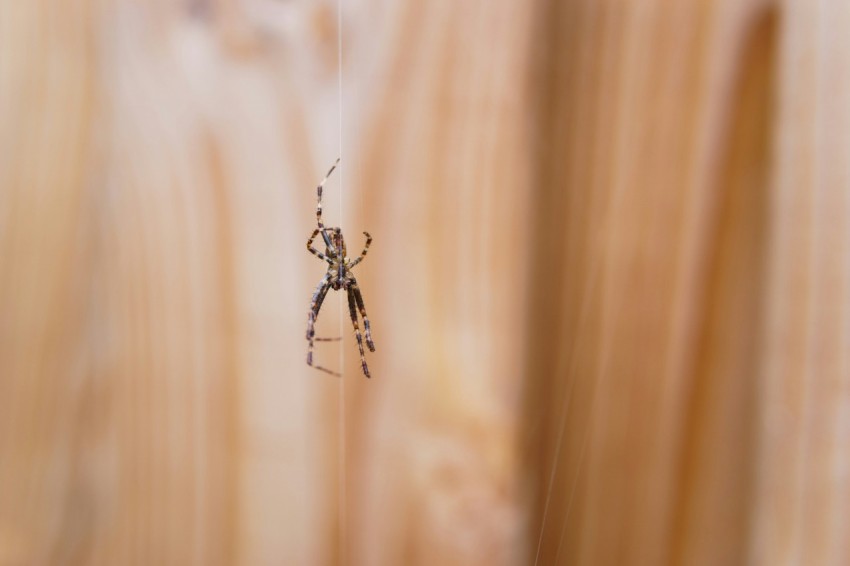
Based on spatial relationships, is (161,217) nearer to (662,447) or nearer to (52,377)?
(52,377)

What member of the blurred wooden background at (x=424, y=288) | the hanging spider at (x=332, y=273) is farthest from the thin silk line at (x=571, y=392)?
the hanging spider at (x=332, y=273)

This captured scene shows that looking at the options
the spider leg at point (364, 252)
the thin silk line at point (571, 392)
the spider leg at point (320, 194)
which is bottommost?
the thin silk line at point (571, 392)

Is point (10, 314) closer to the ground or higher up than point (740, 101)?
closer to the ground

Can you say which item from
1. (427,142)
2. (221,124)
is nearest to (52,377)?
(221,124)

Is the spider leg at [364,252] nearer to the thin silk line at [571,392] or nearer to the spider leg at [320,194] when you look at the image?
the spider leg at [320,194]

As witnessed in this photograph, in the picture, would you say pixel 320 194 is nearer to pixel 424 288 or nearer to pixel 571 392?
pixel 424 288

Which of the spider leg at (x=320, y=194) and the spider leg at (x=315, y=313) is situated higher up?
the spider leg at (x=320, y=194)
